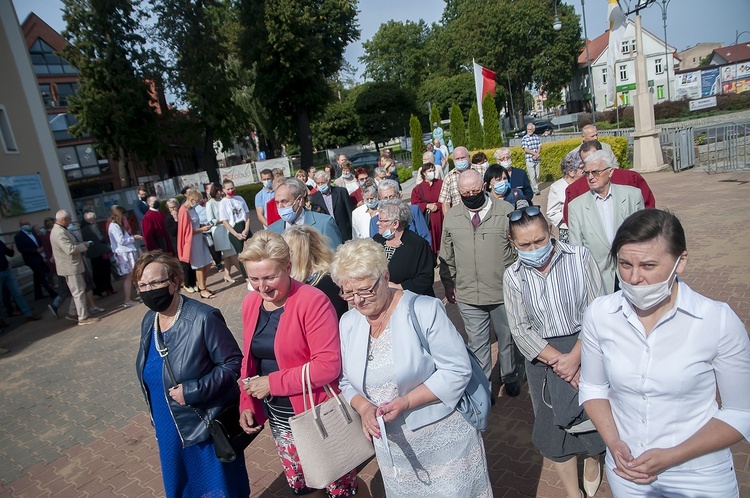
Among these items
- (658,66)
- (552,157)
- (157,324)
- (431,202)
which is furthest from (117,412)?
(658,66)

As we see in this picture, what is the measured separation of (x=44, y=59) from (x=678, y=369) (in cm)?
5111

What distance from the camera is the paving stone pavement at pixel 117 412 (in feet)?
12.6

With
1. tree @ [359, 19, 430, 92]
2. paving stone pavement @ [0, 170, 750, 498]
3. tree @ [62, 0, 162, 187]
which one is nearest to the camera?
paving stone pavement @ [0, 170, 750, 498]

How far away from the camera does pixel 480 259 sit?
4.10 meters

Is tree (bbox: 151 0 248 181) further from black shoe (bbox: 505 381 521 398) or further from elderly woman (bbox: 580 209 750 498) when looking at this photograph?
elderly woman (bbox: 580 209 750 498)

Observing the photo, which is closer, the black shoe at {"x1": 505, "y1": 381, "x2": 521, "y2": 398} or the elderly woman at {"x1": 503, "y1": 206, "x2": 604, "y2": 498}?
the elderly woman at {"x1": 503, "y1": 206, "x2": 604, "y2": 498}

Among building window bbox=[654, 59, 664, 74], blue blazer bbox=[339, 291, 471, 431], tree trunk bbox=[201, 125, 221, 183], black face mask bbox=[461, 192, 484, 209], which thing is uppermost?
building window bbox=[654, 59, 664, 74]

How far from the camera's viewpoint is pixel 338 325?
8.93 ft

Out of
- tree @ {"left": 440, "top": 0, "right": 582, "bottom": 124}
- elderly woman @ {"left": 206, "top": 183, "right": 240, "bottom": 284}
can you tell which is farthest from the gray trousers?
tree @ {"left": 440, "top": 0, "right": 582, "bottom": 124}

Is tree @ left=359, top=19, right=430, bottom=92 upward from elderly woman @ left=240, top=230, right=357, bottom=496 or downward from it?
upward

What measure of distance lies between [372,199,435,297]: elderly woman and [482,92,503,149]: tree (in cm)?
1935

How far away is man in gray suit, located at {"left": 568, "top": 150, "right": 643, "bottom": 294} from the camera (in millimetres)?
3695

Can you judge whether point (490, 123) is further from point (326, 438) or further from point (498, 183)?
point (326, 438)

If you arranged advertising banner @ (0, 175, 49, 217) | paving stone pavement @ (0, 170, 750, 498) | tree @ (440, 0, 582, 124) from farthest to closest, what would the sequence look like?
tree @ (440, 0, 582, 124) → advertising banner @ (0, 175, 49, 217) → paving stone pavement @ (0, 170, 750, 498)
